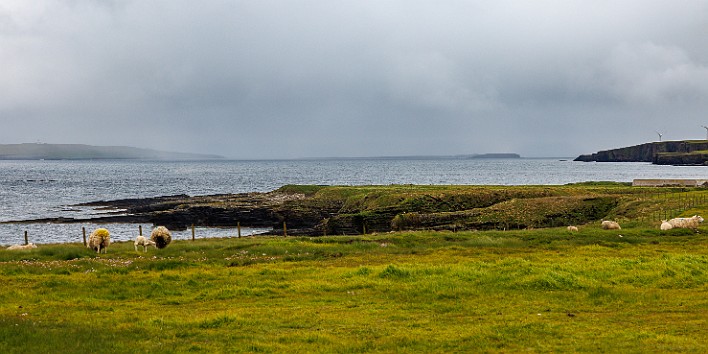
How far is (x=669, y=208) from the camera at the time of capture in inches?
2363

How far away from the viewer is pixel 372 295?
25.3 m

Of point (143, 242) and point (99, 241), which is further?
point (143, 242)

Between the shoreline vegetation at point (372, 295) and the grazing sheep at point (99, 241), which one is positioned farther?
the grazing sheep at point (99, 241)

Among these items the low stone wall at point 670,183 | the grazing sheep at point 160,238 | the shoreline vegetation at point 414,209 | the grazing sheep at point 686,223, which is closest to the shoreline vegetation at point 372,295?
the grazing sheep at point 686,223

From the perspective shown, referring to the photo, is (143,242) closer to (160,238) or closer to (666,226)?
(160,238)

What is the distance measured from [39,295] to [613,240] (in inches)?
1380

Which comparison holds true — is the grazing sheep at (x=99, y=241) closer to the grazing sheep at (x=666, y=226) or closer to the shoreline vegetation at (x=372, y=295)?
the shoreline vegetation at (x=372, y=295)

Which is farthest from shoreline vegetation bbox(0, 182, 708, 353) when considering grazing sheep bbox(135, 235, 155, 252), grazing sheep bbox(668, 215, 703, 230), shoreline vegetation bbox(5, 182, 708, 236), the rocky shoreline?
the rocky shoreline

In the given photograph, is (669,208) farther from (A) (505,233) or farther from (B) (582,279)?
(B) (582,279)

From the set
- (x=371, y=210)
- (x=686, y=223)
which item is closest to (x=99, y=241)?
(x=686, y=223)

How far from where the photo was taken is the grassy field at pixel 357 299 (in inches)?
690

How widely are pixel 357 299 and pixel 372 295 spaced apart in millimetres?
888

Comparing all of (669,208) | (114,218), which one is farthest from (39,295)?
(114,218)

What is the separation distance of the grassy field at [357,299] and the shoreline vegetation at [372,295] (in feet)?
0.26
